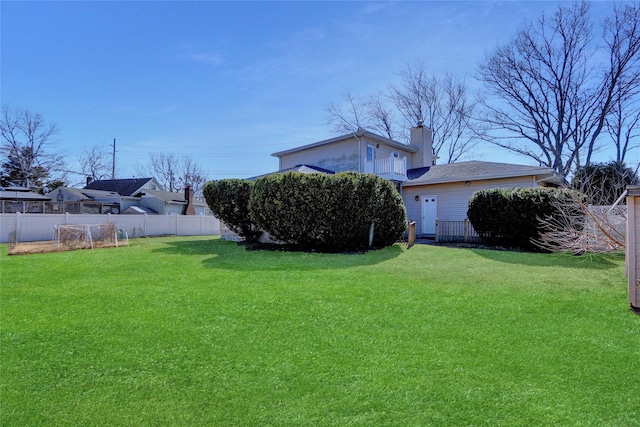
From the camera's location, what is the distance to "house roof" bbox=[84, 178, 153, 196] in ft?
104

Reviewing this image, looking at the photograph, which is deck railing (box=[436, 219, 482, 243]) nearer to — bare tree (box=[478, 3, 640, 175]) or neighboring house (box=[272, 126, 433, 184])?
neighboring house (box=[272, 126, 433, 184])

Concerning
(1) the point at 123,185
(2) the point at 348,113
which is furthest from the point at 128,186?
(2) the point at 348,113

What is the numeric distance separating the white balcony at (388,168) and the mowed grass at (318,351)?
10.8 meters

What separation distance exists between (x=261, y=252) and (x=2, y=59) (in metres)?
9.37

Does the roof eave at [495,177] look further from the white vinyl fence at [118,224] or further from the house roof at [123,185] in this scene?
the house roof at [123,185]

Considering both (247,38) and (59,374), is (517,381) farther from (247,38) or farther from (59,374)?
(247,38)

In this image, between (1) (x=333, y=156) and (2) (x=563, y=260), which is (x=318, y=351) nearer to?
(2) (x=563, y=260)

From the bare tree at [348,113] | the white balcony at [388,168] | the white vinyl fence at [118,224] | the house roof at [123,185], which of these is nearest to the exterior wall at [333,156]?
the white balcony at [388,168]

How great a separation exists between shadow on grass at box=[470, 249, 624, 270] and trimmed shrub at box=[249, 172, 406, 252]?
3.86 metres

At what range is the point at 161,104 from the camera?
20.2 metres

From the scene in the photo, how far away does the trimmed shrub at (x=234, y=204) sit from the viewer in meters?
13.6

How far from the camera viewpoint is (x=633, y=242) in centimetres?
523

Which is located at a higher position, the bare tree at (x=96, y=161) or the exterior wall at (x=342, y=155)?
the bare tree at (x=96, y=161)

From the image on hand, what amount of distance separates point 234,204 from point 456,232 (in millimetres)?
9889
